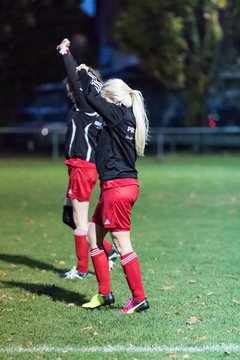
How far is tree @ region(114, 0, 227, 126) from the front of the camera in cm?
3372

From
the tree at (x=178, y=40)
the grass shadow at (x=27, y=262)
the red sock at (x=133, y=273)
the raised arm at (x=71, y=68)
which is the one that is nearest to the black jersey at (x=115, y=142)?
the raised arm at (x=71, y=68)

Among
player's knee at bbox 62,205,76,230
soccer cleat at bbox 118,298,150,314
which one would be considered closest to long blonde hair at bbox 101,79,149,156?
soccer cleat at bbox 118,298,150,314

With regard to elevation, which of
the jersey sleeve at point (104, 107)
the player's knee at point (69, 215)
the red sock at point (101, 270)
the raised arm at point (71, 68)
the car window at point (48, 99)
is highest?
the raised arm at point (71, 68)

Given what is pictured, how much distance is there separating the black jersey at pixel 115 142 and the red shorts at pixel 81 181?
1.65 meters

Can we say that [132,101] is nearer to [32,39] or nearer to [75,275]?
[75,275]

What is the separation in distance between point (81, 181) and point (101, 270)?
5.68 ft

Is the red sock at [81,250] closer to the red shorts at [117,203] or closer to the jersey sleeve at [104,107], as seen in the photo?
the red shorts at [117,203]

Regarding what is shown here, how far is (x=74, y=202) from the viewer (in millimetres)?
8992

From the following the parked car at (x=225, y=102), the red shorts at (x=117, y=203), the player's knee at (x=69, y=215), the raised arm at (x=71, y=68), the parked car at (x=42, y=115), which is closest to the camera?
the red shorts at (x=117, y=203)

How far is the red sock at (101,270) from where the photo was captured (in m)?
7.32

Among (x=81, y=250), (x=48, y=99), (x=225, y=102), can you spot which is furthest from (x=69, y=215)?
(x=48, y=99)

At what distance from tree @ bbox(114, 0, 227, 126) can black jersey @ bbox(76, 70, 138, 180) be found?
26907 mm

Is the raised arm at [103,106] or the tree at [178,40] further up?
the tree at [178,40]

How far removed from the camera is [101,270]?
7.32 m
